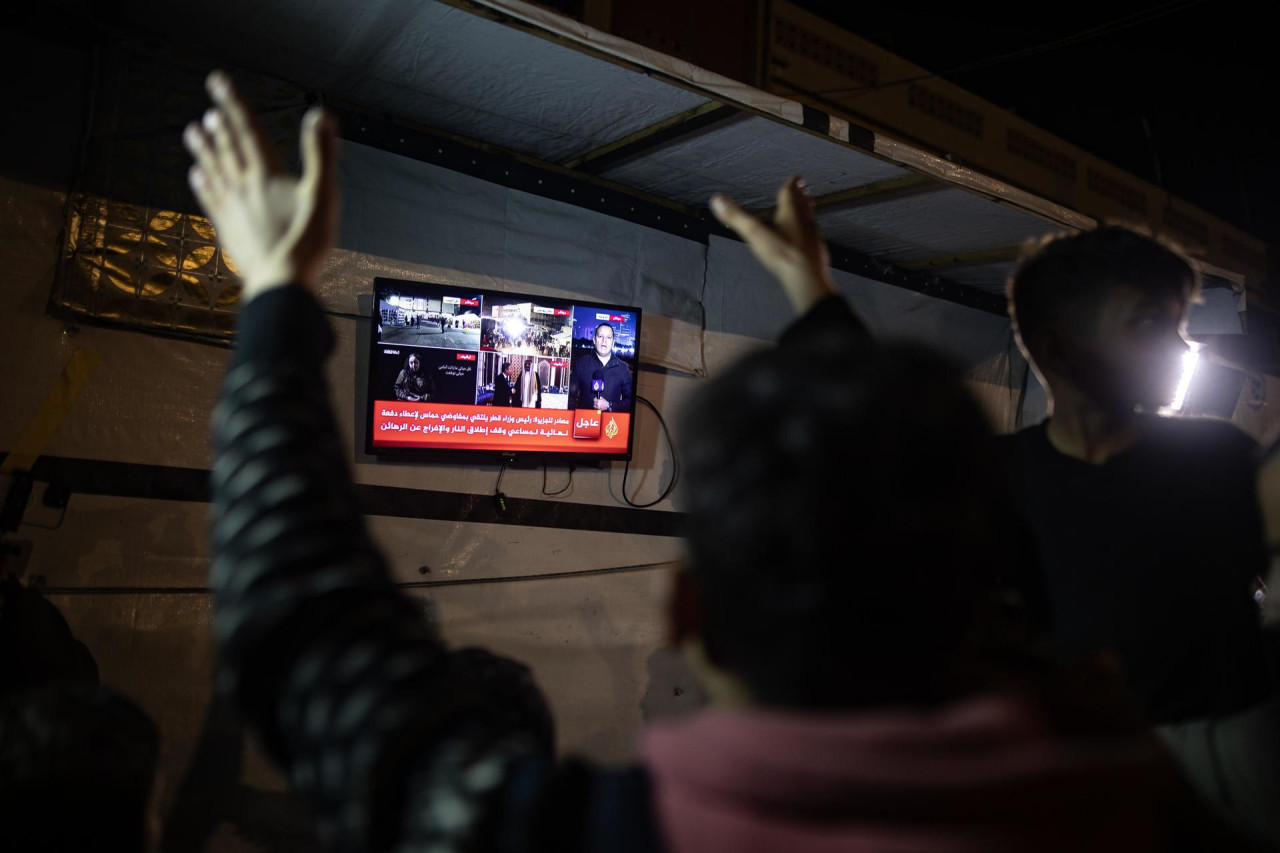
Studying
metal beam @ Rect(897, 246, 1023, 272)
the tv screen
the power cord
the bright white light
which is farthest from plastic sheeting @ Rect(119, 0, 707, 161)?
the bright white light

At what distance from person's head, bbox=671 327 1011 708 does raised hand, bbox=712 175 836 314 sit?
63 centimetres

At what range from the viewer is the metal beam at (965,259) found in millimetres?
4398

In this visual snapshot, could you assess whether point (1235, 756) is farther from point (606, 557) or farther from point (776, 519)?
point (606, 557)

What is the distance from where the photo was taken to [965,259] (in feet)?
15.2

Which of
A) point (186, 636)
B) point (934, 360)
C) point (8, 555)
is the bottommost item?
point (186, 636)

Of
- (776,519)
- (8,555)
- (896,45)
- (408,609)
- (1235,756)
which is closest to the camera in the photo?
(776,519)

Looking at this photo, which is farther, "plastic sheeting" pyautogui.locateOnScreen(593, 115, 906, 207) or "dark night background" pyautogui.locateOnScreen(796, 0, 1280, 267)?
"dark night background" pyautogui.locateOnScreen(796, 0, 1280, 267)

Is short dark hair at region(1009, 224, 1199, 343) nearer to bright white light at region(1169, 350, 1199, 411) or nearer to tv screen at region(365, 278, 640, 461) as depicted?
tv screen at region(365, 278, 640, 461)

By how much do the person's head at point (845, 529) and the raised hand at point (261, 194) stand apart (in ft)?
1.61

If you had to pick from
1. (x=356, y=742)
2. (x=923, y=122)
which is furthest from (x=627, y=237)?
(x=356, y=742)

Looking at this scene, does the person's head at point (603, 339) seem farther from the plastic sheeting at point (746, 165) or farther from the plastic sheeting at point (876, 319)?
the plastic sheeting at point (746, 165)

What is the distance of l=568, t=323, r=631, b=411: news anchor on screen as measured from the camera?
3594 millimetres

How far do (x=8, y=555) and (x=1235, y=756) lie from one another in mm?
3367

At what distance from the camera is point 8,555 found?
2562 mm
